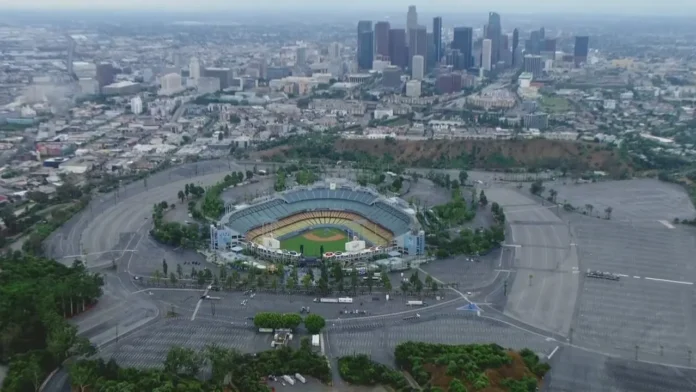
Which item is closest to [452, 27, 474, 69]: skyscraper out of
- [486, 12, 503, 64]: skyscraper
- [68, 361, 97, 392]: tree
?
[486, 12, 503, 64]: skyscraper

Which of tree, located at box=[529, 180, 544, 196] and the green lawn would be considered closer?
tree, located at box=[529, 180, 544, 196]

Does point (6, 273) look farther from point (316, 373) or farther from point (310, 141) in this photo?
point (310, 141)

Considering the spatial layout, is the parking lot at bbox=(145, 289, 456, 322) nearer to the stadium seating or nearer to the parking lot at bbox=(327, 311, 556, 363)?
the parking lot at bbox=(327, 311, 556, 363)

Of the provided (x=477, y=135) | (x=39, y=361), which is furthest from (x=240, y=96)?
(x=39, y=361)

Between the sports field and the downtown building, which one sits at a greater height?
the downtown building

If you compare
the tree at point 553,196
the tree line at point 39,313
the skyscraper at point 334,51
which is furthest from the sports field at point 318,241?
the skyscraper at point 334,51

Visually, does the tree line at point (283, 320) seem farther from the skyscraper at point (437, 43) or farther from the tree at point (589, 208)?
the skyscraper at point (437, 43)
